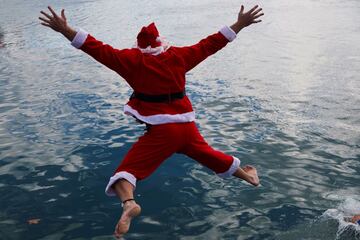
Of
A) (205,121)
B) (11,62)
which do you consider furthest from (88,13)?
(205,121)

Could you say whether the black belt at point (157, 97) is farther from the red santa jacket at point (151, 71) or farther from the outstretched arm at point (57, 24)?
the outstretched arm at point (57, 24)

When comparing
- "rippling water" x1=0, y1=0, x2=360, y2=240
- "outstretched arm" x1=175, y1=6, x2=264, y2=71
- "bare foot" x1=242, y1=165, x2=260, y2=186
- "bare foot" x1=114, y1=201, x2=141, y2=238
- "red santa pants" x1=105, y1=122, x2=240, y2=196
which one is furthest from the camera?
"bare foot" x1=242, y1=165, x2=260, y2=186

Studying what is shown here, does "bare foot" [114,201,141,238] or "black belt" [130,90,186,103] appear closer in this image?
"bare foot" [114,201,141,238]

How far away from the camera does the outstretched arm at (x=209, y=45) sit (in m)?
4.64

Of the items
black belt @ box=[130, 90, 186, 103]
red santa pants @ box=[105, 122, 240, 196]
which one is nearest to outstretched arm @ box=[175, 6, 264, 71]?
black belt @ box=[130, 90, 186, 103]

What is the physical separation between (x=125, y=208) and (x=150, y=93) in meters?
1.14

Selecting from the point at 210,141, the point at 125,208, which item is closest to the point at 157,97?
the point at 125,208

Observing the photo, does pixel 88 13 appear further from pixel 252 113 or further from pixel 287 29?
pixel 252 113

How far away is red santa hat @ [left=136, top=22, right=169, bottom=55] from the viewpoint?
14.6 ft

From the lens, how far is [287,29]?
651 inches

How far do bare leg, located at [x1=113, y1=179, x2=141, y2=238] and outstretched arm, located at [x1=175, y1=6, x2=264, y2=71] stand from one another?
1.34 metres

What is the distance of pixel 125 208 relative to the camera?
4.12m

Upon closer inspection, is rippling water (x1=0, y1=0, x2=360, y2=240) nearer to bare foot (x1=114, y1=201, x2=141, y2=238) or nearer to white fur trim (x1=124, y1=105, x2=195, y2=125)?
bare foot (x1=114, y1=201, x2=141, y2=238)

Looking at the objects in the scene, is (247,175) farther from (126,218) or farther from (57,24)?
(57,24)
